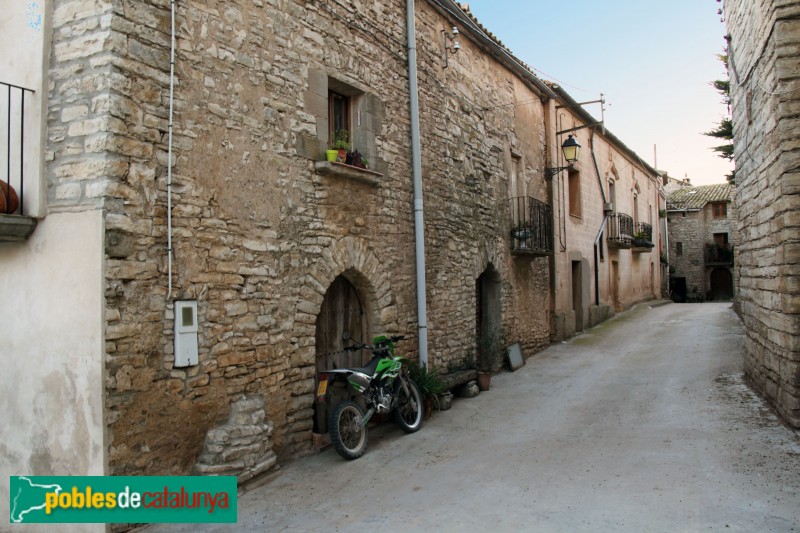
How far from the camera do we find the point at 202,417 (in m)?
4.70

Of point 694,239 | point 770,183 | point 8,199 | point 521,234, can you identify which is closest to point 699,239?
point 694,239

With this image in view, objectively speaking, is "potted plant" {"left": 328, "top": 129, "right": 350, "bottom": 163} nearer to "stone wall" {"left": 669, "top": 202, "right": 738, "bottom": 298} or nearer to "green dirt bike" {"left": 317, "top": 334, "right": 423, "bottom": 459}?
"green dirt bike" {"left": 317, "top": 334, "right": 423, "bottom": 459}

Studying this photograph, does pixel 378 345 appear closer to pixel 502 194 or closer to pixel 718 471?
pixel 718 471

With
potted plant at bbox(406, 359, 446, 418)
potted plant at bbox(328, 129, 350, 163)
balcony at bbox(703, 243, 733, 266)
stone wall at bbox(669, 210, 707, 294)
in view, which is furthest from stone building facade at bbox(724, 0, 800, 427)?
stone wall at bbox(669, 210, 707, 294)

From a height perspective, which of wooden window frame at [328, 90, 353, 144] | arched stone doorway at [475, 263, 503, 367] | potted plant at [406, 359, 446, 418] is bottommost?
potted plant at [406, 359, 446, 418]

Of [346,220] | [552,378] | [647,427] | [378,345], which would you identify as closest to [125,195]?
[346,220]

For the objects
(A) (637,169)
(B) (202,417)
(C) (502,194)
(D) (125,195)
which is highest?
(A) (637,169)

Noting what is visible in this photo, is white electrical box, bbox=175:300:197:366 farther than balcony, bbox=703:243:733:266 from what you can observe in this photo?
No

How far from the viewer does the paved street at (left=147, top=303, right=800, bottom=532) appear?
4145mm

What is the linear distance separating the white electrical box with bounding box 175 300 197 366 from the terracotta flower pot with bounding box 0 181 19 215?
4.39ft

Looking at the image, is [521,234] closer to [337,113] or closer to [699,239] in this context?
[337,113]

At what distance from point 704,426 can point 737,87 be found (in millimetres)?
4592

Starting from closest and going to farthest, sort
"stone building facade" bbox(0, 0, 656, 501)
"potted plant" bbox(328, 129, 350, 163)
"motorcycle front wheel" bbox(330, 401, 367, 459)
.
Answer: "stone building facade" bbox(0, 0, 656, 501)
"motorcycle front wheel" bbox(330, 401, 367, 459)
"potted plant" bbox(328, 129, 350, 163)

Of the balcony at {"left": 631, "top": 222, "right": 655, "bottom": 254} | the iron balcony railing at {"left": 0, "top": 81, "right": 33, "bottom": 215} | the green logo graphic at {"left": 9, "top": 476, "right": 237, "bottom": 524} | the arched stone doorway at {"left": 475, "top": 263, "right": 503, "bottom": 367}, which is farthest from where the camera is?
the balcony at {"left": 631, "top": 222, "right": 655, "bottom": 254}
